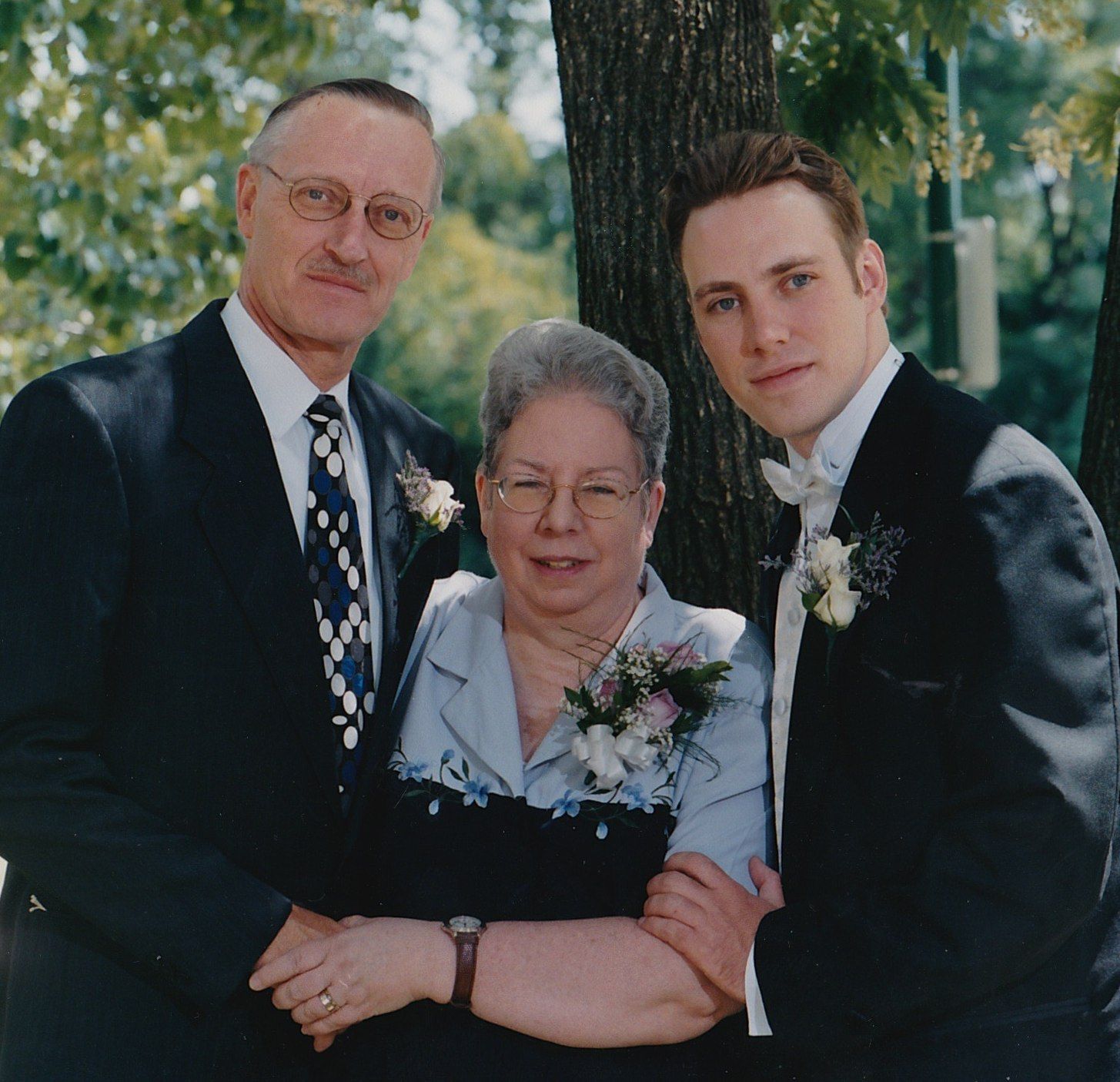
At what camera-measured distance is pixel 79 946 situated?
9.86 ft

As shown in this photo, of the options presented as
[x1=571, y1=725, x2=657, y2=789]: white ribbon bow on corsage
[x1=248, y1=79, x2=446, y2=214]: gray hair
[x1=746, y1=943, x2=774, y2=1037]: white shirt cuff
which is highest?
[x1=248, y1=79, x2=446, y2=214]: gray hair

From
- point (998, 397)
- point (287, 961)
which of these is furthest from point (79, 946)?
point (998, 397)

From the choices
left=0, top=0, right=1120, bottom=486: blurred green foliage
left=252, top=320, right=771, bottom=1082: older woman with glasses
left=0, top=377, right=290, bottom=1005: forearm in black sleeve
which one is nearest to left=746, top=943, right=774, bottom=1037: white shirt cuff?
left=252, top=320, right=771, bottom=1082: older woman with glasses

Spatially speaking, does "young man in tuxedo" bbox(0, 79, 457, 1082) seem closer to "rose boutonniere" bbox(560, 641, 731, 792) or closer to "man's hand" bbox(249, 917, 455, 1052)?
"man's hand" bbox(249, 917, 455, 1052)

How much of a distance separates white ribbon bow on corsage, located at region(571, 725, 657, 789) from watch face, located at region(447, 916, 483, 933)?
1.36 ft

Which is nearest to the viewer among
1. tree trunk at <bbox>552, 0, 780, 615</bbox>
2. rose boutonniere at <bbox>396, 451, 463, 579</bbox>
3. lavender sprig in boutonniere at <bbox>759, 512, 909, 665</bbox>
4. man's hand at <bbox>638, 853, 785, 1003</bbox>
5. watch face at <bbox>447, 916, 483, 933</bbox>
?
lavender sprig in boutonniere at <bbox>759, 512, 909, 665</bbox>

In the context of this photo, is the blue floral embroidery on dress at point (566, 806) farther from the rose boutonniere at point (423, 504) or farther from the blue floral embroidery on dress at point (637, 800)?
the rose boutonniere at point (423, 504)

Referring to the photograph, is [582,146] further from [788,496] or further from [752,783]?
[752,783]

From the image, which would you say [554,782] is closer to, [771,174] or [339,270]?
[339,270]

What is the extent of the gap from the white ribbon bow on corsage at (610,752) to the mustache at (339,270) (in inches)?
47.0

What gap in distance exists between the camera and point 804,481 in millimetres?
3104

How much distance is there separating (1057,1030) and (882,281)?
5.14 ft

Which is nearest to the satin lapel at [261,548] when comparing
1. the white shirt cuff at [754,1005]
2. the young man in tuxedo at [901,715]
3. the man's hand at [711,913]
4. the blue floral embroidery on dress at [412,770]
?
the blue floral embroidery on dress at [412,770]

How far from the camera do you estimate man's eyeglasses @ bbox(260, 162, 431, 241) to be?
11.3 ft
